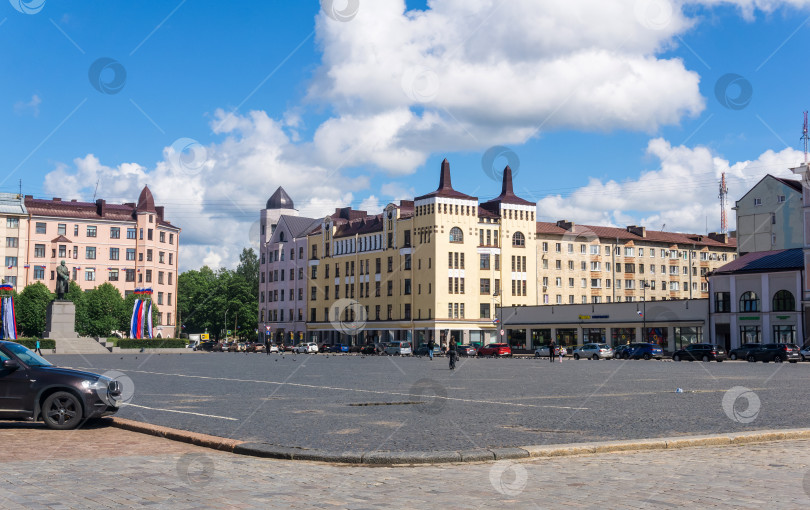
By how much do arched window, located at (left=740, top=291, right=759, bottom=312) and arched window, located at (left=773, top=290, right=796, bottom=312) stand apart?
187 cm

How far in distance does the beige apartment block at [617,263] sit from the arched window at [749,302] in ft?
117

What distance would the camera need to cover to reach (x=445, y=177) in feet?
344

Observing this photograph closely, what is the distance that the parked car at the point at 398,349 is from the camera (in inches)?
3314

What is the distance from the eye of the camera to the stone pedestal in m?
68.2

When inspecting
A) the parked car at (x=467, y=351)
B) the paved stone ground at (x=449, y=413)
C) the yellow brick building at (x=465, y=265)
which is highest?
the yellow brick building at (x=465, y=265)

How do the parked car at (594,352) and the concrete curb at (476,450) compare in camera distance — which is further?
the parked car at (594,352)

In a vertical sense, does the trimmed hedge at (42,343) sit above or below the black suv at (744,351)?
above

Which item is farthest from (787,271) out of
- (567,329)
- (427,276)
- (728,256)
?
(728,256)

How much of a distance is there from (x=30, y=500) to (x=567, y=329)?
86.5 m

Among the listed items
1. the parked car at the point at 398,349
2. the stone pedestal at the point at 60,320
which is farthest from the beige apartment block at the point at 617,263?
the stone pedestal at the point at 60,320

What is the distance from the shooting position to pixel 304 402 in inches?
749

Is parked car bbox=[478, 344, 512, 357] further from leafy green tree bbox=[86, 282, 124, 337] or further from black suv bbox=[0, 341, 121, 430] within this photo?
black suv bbox=[0, 341, 121, 430]

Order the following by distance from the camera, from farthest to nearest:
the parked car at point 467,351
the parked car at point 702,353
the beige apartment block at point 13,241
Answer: the beige apartment block at point 13,241 → the parked car at point 467,351 → the parked car at point 702,353

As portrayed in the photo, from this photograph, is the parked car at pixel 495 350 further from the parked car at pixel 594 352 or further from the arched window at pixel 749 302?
the arched window at pixel 749 302
